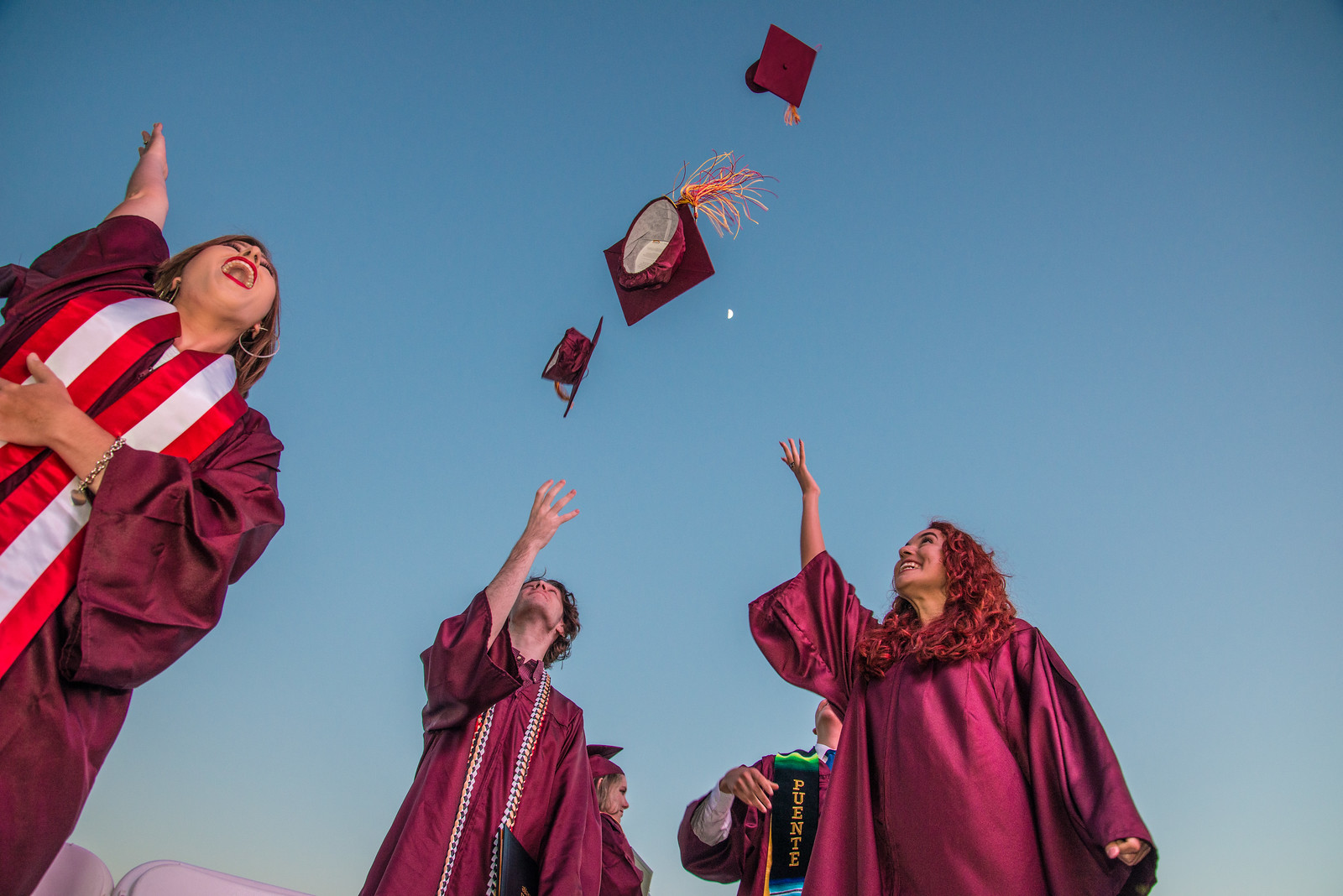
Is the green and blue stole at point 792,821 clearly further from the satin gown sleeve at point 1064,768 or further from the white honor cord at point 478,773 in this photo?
the satin gown sleeve at point 1064,768

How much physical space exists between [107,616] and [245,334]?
3.58 ft

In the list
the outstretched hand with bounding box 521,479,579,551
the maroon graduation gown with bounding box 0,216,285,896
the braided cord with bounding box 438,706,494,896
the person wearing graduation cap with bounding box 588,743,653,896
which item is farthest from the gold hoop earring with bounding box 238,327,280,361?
the person wearing graduation cap with bounding box 588,743,653,896

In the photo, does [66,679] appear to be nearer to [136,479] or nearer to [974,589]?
[136,479]

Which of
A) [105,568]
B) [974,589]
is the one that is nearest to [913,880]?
[974,589]

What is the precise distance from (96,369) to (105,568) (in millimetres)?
575

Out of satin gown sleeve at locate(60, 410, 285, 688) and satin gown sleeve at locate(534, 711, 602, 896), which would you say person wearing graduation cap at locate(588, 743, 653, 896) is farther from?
satin gown sleeve at locate(60, 410, 285, 688)

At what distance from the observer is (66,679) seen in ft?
5.97

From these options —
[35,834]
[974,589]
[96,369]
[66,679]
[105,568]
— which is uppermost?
[974,589]

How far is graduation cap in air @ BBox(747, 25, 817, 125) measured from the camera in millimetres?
4375

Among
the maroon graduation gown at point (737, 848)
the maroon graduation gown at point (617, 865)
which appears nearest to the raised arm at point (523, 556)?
the maroon graduation gown at point (737, 848)

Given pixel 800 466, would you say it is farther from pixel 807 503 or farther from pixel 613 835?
pixel 613 835

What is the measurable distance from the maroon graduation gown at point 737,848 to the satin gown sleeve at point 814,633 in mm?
1165

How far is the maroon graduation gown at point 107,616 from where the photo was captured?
1.73m

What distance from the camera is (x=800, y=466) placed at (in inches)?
131
